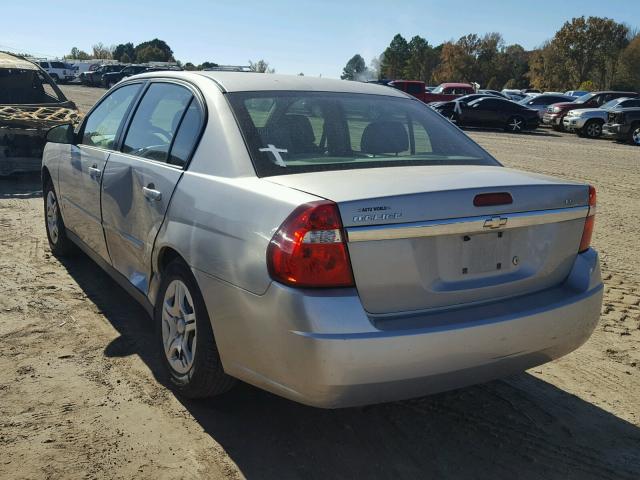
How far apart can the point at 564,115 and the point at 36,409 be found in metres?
28.4

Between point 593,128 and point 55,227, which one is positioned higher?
point 55,227

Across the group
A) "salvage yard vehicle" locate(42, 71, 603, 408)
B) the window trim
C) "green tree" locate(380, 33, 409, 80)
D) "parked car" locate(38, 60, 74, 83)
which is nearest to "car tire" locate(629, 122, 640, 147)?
"salvage yard vehicle" locate(42, 71, 603, 408)

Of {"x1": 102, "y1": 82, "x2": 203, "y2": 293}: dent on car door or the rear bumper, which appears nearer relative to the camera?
the rear bumper

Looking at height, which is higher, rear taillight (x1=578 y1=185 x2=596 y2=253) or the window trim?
the window trim

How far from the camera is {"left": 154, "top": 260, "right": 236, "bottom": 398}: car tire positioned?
10.2ft

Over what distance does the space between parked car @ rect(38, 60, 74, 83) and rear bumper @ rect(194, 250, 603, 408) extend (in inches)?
2308

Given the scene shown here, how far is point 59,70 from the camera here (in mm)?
57969

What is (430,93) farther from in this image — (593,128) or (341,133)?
(341,133)

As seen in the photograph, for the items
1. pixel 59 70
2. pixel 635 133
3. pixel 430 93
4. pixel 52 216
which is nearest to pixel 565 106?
pixel 635 133

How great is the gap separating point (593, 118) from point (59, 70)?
48.2 metres

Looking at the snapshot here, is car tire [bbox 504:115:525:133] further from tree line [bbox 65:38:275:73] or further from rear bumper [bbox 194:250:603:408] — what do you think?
tree line [bbox 65:38:275:73]

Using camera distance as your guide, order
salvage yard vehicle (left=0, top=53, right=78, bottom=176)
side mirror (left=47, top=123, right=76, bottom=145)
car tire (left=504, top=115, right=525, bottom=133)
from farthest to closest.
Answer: car tire (left=504, top=115, right=525, bottom=133), salvage yard vehicle (left=0, top=53, right=78, bottom=176), side mirror (left=47, top=123, right=76, bottom=145)

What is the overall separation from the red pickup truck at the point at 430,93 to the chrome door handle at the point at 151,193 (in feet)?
93.2

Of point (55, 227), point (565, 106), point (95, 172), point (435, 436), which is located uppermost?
point (95, 172)
